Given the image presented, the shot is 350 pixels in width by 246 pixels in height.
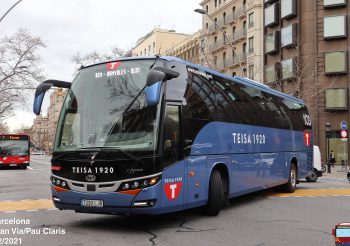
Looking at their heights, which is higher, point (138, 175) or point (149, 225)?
point (138, 175)

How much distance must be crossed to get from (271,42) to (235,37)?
1028 centimetres

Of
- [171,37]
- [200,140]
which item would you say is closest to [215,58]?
[171,37]

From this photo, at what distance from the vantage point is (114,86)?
8.81 m

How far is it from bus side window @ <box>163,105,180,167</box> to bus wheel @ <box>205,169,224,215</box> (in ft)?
5.62

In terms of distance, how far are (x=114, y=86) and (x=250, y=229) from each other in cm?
370

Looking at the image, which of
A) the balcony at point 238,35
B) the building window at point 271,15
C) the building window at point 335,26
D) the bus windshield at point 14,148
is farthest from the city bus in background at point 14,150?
the balcony at point 238,35

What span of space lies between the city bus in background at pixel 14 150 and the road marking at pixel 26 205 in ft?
89.4

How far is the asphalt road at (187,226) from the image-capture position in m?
7.59

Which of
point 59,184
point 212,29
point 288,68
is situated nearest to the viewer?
point 59,184

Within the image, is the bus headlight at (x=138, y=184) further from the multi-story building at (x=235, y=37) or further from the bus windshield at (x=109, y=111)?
the multi-story building at (x=235, y=37)

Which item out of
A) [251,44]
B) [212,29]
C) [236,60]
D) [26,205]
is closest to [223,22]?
[212,29]

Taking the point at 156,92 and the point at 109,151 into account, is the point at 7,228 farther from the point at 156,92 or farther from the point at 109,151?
the point at 156,92

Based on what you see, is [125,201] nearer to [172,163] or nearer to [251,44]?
[172,163]

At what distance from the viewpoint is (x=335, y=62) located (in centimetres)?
4412
